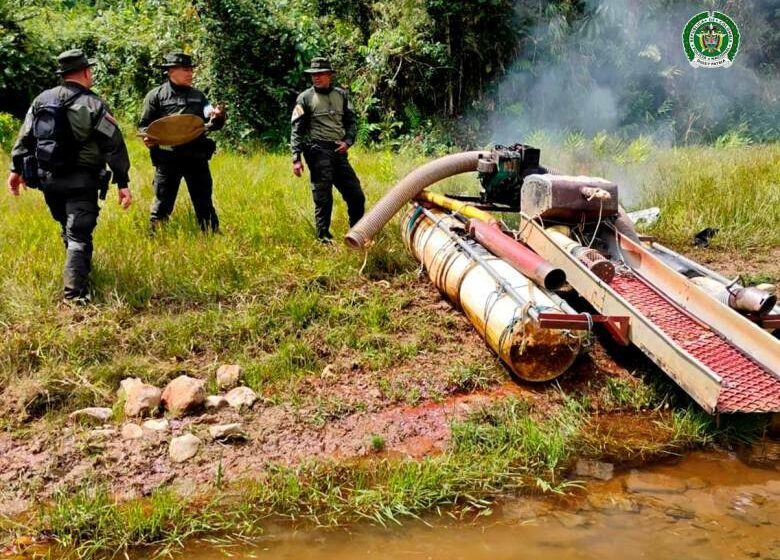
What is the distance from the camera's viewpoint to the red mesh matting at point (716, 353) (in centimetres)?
369

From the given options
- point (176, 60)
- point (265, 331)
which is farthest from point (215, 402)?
point (176, 60)

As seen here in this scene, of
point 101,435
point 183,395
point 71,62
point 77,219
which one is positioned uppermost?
point 71,62

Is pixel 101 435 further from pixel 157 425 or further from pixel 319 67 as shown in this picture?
pixel 319 67

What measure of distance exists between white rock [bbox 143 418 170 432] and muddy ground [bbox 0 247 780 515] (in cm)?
3

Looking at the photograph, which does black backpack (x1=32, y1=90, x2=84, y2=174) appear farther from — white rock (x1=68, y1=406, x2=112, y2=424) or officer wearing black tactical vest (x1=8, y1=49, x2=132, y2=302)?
white rock (x1=68, y1=406, x2=112, y2=424)

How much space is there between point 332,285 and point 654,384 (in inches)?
99.7

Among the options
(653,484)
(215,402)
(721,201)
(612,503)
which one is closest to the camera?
(612,503)

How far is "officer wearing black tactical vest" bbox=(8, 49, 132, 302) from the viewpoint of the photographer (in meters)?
4.79

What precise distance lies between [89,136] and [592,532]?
4.04m

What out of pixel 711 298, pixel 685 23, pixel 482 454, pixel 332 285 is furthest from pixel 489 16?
pixel 482 454

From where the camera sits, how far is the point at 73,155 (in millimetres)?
4926

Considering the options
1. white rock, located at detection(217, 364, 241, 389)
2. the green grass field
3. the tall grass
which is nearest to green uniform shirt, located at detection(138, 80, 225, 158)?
the green grass field

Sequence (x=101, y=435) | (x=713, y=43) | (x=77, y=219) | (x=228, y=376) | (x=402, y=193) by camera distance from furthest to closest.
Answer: (x=713, y=43)
(x=402, y=193)
(x=77, y=219)
(x=228, y=376)
(x=101, y=435)

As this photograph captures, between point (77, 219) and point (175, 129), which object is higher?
point (175, 129)
